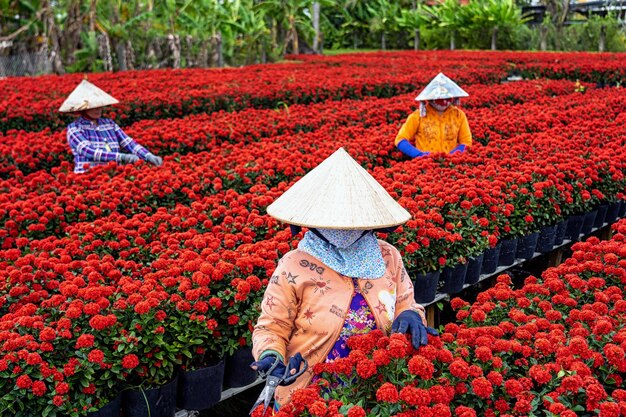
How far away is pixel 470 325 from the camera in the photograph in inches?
111

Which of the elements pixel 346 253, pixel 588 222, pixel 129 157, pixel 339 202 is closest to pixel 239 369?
pixel 346 253

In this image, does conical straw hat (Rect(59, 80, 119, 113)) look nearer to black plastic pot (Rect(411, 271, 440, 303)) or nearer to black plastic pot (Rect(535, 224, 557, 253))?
black plastic pot (Rect(411, 271, 440, 303))

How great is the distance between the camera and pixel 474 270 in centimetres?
468

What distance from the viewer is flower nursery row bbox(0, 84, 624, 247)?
472cm

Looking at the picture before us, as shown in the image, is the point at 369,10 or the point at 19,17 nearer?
the point at 19,17

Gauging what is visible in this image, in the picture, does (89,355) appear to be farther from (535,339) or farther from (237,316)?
(535,339)

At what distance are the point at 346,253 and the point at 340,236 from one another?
0.08 m

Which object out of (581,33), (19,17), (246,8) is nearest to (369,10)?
(581,33)

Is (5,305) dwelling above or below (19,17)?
below

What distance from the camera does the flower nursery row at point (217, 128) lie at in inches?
274

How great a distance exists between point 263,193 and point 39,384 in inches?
104

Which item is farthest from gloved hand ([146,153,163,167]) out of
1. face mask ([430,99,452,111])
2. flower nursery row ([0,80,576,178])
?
face mask ([430,99,452,111])

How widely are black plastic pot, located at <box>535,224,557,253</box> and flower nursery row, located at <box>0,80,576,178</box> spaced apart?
384 centimetres

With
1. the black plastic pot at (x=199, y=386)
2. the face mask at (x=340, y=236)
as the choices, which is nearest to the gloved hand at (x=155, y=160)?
the black plastic pot at (x=199, y=386)
